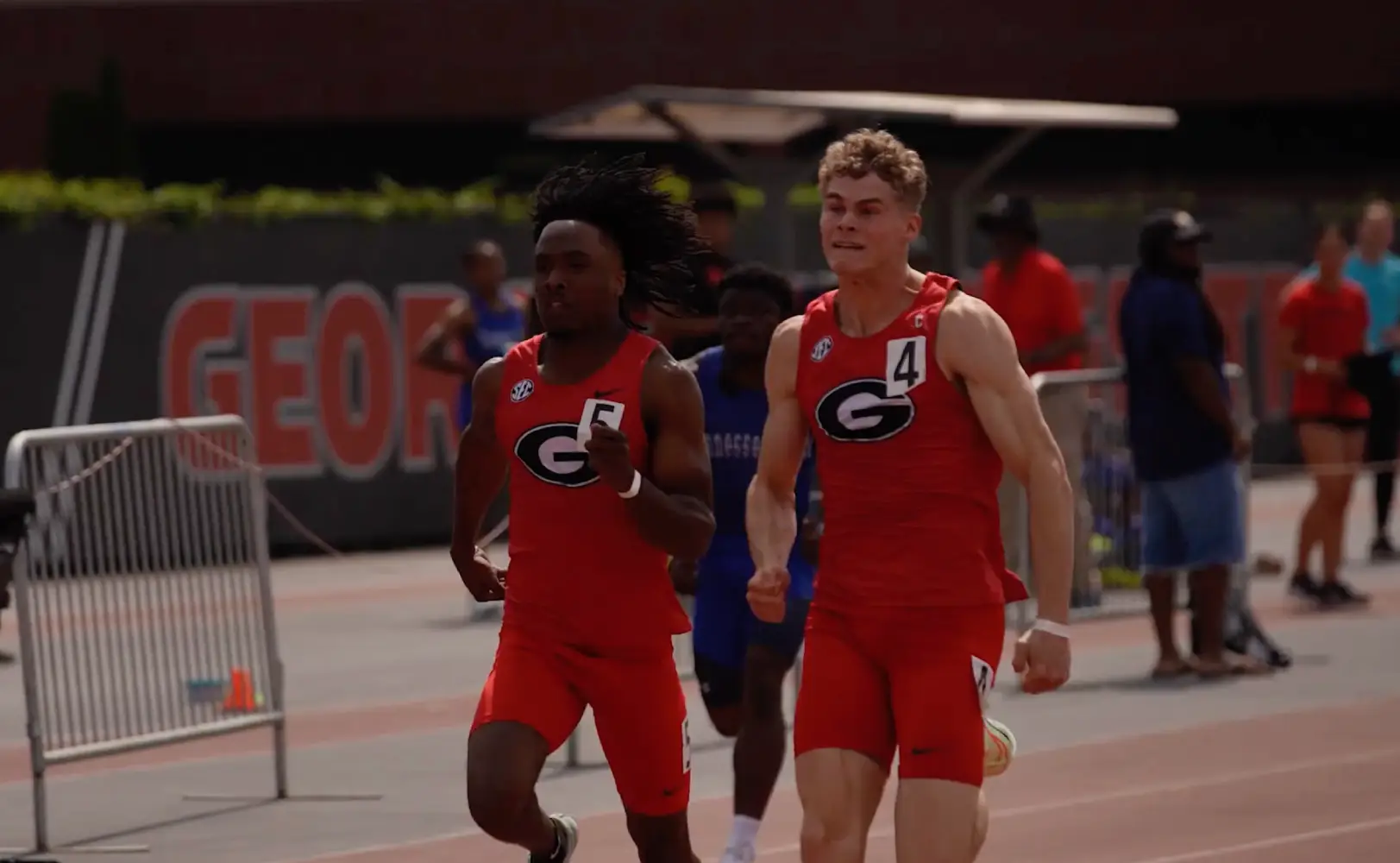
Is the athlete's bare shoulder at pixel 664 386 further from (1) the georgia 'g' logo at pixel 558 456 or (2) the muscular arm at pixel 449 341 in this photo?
(2) the muscular arm at pixel 449 341

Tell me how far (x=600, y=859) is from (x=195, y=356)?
10.3 m

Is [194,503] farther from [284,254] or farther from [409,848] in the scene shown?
[284,254]

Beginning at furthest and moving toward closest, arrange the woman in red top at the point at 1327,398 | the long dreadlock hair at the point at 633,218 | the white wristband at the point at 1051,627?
1. the woman in red top at the point at 1327,398
2. the long dreadlock hair at the point at 633,218
3. the white wristband at the point at 1051,627

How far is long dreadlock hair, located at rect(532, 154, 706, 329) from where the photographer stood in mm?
6695

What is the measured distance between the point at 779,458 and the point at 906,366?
455 mm

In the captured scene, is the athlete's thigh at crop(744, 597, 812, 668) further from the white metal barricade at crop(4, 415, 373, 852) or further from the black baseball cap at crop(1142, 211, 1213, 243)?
the black baseball cap at crop(1142, 211, 1213, 243)

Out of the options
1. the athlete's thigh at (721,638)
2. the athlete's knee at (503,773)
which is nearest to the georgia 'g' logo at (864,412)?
the athlete's knee at (503,773)

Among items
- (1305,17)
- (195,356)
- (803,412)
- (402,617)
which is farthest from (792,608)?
(1305,17)

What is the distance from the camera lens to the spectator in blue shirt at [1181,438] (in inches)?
480

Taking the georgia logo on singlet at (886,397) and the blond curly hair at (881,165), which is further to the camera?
the blond curly hair at (881,165)

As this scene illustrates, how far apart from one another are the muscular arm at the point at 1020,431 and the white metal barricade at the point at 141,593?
12.0 feet

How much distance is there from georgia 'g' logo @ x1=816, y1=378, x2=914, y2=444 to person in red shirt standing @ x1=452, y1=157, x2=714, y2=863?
17.5 inches

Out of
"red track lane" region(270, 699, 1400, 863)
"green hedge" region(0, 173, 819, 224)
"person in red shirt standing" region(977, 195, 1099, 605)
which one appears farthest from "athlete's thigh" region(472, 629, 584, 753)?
"green hedge" region(0, 173, 819, 224)

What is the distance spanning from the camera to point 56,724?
8.90 m
